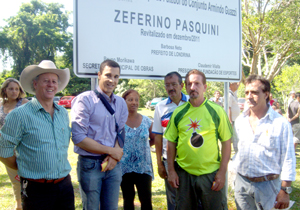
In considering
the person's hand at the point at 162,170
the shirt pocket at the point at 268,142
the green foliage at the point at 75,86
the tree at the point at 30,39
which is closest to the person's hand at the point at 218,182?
the shirt pocket at the point at 268,142

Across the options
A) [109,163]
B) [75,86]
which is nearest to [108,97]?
[109,163]

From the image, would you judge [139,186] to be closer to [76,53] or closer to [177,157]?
[177,157]

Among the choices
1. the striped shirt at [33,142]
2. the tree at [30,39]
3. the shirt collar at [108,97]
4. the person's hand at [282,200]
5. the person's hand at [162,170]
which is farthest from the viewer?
the tree at [30,39]

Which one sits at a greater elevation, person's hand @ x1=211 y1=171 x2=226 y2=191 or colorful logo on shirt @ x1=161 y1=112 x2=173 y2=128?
colorful logo on shirt @ x1=161 y1=112 x2=173 y2=128

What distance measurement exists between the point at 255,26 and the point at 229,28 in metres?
8.52

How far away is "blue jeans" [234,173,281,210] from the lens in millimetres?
2689

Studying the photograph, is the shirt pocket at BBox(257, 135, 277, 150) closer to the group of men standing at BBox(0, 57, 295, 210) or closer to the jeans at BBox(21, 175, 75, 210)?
the group of men standing at BBox(0, 57, 295, 210)

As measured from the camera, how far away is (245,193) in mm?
2822

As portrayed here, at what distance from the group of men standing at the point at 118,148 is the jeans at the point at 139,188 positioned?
2.19 ft

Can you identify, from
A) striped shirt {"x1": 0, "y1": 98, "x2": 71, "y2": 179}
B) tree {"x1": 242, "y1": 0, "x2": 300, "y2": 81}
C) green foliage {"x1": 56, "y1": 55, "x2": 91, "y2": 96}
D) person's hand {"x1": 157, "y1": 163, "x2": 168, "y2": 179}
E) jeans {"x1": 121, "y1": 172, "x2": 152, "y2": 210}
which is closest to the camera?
striped shirt {"x1": 0, "y1": 98, "x2": 71, "y2": 179}

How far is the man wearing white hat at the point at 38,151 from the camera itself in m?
2.43

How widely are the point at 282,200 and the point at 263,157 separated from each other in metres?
0.43

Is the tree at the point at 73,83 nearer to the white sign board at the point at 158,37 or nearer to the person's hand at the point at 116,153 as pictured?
the white sign board at the point at 158,37

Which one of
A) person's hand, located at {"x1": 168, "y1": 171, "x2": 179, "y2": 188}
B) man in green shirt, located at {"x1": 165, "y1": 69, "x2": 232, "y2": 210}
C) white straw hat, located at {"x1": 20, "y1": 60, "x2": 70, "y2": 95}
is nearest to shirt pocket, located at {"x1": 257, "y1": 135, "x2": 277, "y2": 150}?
man in green shirt, located at {"x1": 165, "y1": 69, "x2": 232, "y2": 210}
